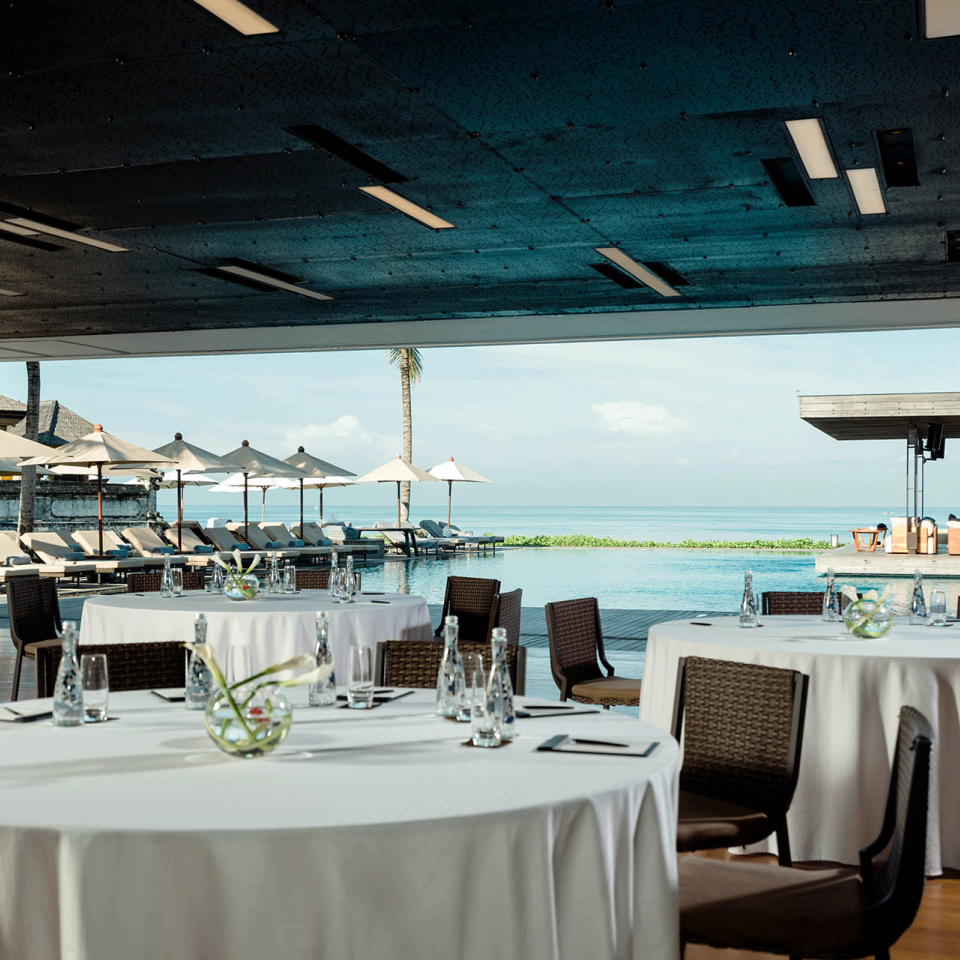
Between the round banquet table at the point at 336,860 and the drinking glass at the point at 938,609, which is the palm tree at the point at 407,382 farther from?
the round banquet table at the point at 336,860

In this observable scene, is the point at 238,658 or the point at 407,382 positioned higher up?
the point at 407,382

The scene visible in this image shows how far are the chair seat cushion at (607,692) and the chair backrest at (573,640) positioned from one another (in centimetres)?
7

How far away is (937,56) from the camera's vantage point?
14.1 feet

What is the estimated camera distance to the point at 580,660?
6.14m

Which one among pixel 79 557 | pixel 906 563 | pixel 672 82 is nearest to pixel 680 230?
pixel 672 82

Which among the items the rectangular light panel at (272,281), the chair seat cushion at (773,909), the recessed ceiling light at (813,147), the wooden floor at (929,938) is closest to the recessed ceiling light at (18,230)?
the rectangular light panel at (272,281)

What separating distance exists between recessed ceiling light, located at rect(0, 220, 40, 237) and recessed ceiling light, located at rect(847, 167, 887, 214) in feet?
16.2

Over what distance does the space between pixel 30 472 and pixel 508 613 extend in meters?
15.9

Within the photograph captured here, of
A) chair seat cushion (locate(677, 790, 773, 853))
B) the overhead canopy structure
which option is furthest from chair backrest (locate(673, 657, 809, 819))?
the overhead canopy structure

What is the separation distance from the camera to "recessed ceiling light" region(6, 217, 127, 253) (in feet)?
23.1

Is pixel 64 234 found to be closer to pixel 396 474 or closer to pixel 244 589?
pixel 244 589

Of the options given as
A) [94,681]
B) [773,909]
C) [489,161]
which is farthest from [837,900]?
[489,161]

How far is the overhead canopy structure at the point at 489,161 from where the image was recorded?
4.22m

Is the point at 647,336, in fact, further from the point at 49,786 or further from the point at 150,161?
the point at 49,786
